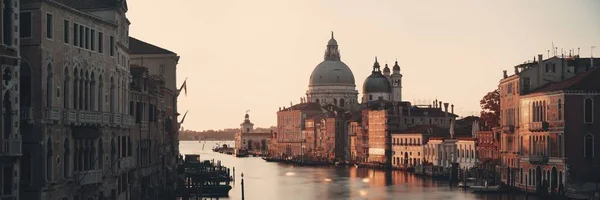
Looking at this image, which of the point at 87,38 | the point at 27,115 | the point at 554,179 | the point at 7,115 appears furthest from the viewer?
the point at 554,179

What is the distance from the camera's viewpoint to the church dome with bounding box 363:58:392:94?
11981 centimetres

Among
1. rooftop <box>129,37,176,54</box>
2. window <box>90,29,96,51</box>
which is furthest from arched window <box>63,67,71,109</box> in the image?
rooftop <box>129,37,176,54</box>

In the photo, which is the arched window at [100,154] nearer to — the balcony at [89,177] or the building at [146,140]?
the balcony at [89,177]

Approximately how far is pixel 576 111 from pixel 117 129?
22.7 metres

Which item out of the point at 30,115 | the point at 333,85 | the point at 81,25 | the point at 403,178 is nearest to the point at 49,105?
the point at 30,115

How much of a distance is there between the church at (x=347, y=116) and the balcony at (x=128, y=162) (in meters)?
54.6

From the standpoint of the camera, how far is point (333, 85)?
139375mm

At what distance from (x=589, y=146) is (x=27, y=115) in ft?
93.1

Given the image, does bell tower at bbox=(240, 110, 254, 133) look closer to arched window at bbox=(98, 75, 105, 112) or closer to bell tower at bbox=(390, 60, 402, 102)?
bell tower at bbox=(390, 60, 402, 102)

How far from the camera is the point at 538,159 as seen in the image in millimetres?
45500

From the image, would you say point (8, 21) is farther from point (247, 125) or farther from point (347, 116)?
point (247, 125)

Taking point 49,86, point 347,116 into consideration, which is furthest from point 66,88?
point 347,116

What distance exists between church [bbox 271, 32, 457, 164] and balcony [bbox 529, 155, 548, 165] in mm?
35675

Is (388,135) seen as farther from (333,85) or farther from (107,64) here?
(107,64)
